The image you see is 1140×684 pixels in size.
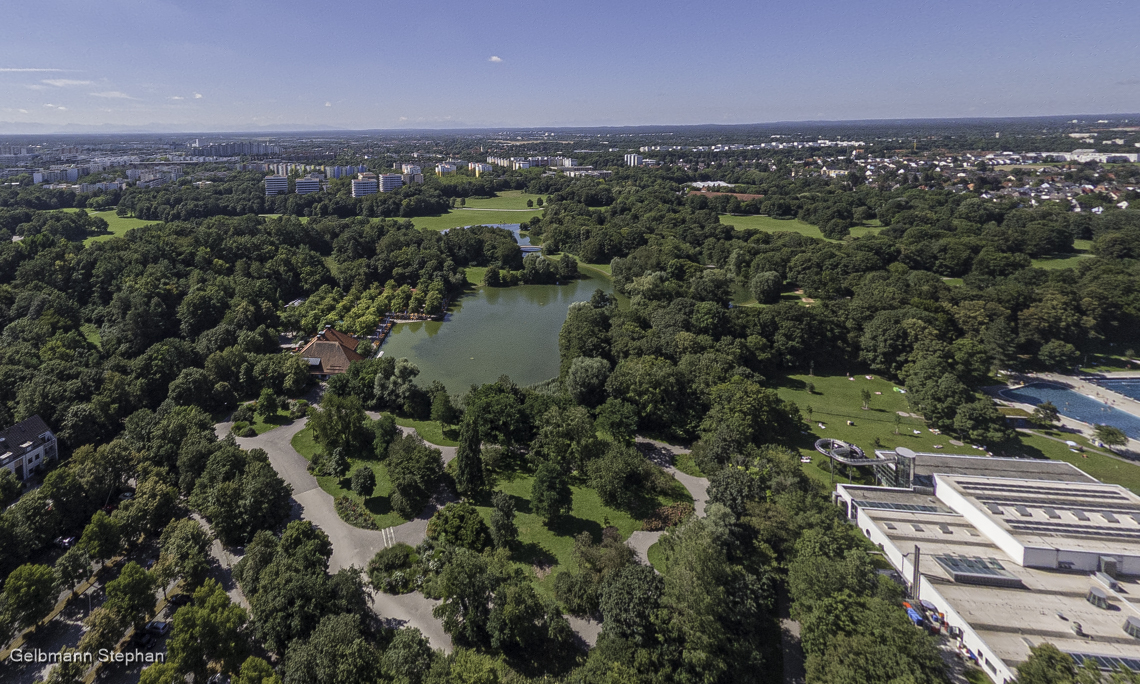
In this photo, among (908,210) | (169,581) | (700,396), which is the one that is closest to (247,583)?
(169,581)

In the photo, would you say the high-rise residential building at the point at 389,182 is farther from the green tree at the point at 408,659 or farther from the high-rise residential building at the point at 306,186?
the green tree at the point at 408,659

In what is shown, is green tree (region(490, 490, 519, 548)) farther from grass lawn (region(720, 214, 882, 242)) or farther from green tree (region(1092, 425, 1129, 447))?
grass lawn (region(720, 214, 882, 242))

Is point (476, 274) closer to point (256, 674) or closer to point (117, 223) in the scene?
point (256, 674)

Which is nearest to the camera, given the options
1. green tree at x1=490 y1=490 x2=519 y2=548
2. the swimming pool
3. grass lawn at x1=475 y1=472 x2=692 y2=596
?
green tree at x1=490 y1=490 x2=519 y2=548

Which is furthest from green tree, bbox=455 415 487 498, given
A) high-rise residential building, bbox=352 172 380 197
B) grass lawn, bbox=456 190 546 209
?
high-rise residential building, bbox=352 172 380 197

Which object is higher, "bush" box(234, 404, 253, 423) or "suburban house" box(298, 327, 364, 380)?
"suburban house" box(298, 327, 364, 380)

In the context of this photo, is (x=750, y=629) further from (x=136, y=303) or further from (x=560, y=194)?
(x=560, y=194)
